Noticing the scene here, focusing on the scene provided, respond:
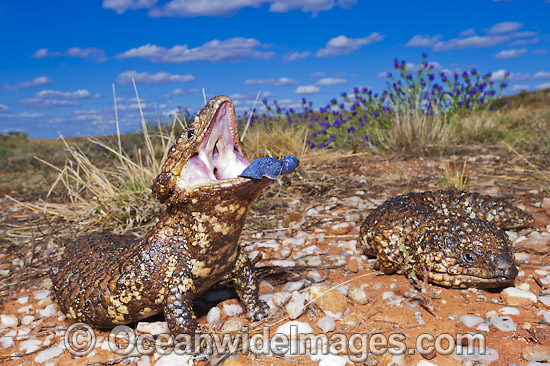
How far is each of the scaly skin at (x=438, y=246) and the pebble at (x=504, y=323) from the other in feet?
0.90

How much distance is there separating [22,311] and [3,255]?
5.16ft

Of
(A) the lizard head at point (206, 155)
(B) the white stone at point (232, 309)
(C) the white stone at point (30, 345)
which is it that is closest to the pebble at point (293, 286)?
(B) the white stone at point (232, 309)

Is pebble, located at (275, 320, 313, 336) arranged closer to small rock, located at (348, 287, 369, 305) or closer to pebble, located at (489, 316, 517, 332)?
small rock, located at (348, 287, 369, 305)

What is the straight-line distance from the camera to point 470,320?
254 centimetres

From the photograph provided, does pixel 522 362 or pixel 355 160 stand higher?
pixel 355 160

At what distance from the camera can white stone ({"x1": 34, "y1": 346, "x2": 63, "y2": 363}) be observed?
2.61 metres

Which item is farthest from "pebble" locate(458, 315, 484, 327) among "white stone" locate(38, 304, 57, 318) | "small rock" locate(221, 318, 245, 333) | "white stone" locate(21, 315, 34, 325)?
"white stone" locate(21, 315, 34, 325)

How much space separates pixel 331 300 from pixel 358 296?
0.65 feet

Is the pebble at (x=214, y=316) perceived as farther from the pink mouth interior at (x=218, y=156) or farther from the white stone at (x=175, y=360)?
the pink mouth interior at (x=218, y=156)

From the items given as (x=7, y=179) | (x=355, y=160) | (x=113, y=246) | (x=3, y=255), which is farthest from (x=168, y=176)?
(x=7, y=179)

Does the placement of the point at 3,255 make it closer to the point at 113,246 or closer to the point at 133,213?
the point at 133,213

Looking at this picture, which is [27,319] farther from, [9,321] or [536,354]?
[536,354]

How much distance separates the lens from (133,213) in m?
4.72

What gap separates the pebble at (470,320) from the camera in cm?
253
